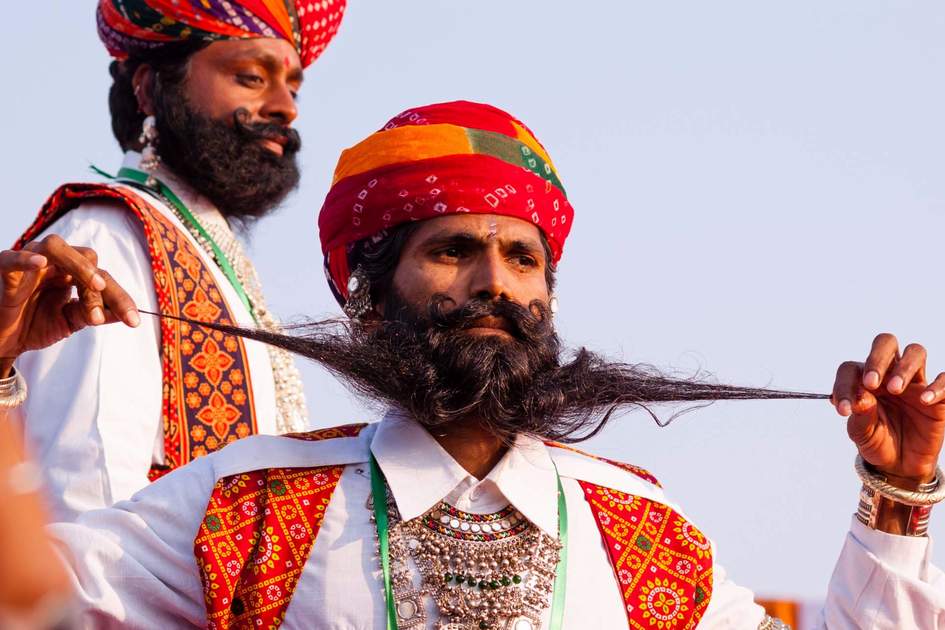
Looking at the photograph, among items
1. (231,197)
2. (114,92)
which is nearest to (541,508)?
(231,197)

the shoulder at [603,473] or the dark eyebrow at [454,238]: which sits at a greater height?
the dark eyebrow at [454,238]

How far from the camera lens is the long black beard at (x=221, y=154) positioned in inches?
227

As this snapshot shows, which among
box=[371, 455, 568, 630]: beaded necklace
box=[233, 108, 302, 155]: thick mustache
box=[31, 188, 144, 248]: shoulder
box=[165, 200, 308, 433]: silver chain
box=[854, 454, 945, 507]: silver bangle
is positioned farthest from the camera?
box=[233, 108, 302, 155]: thick mustache

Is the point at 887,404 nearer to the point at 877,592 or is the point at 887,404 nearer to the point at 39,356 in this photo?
the point at 877,592

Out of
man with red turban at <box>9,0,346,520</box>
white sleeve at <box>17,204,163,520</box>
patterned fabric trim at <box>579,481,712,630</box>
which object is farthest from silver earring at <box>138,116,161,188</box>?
patterned fabric trim at <box>579,481,712,630</box>

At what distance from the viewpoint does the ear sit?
5.93 meters

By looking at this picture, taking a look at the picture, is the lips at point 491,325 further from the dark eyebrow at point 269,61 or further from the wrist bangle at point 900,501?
the dark eyebrow at point 269,61

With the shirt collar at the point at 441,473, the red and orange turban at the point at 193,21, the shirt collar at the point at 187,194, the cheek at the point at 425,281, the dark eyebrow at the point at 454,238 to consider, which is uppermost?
the red and orange turban at the point at 193,21

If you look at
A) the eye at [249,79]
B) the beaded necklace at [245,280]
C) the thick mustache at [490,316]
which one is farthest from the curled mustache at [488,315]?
the eye at [249,79]

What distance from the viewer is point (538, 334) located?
3.65 m

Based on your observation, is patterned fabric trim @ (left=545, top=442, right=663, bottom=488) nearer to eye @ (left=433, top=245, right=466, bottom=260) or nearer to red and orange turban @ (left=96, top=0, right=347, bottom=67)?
eye @ (left=433, top=245, right=466, bottom=260)

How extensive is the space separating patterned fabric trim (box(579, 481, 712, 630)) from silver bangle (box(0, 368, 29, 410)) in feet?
4.24

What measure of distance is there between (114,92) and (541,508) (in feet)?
11.1

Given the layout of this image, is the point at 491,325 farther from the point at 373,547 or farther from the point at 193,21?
the point at 193,21
